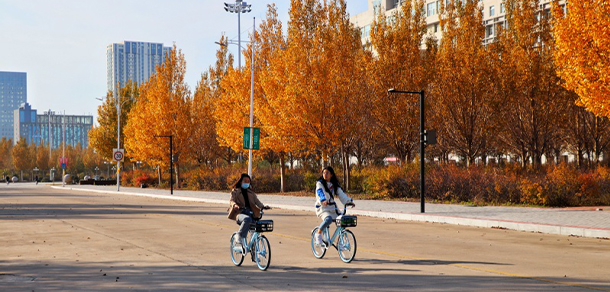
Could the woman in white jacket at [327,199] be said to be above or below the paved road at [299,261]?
above

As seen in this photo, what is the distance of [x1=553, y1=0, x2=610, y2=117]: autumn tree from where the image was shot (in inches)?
808

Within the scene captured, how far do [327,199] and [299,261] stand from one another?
123 centimetres

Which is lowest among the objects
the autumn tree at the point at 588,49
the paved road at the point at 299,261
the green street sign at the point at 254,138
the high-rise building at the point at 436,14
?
the paved road at the point at 299,261

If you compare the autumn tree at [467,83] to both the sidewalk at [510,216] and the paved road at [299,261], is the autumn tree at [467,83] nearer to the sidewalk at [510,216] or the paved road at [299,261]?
the sidewalk at [510,216]

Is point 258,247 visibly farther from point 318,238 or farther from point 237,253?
point 318,238

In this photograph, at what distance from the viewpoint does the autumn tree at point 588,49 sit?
2051 centimetres

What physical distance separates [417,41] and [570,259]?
24.5m

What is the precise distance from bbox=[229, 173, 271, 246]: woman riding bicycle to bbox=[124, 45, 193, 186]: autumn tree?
4377 cm

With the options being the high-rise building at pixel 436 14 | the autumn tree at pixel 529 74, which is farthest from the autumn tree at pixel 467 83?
the high-rise building at pixel 436 14

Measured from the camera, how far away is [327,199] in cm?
1162

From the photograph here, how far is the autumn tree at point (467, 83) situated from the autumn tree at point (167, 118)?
26.6 m

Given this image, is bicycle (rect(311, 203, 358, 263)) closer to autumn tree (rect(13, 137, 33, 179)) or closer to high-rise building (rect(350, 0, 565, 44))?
high-rise building (rect(350, 0, 565, 44))

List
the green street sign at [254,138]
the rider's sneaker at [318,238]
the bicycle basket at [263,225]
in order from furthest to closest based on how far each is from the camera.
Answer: the green street sign at [254,138] < the rider's sneaker at [318,238] < the bicycle basket at [263,225]

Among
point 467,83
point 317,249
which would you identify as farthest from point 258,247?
point 467,83
